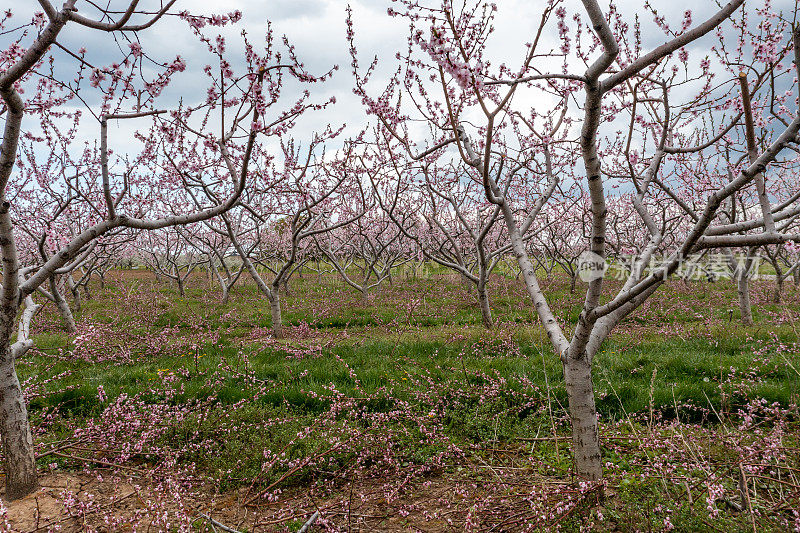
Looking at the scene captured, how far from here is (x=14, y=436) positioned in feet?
11.8

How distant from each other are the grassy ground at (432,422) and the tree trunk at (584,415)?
0.73 feet

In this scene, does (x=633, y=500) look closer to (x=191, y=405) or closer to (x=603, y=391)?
(x=603, y=391)

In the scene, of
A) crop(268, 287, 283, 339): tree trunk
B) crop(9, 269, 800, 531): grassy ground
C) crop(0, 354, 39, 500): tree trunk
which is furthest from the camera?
crop(268, 287, 283, 339): tree trunk

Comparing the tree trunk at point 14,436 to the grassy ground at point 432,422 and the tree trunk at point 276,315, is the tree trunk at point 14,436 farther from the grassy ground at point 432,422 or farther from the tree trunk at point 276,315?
the tree trunk at point 276,315

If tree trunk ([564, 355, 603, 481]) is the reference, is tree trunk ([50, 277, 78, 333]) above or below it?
above

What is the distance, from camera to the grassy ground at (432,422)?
3.36 metres

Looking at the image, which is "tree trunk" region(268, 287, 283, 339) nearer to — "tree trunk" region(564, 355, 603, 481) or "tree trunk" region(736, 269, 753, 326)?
"tree trunk" region(564, 355, 603, 481)

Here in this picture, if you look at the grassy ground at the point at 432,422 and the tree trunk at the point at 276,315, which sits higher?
the tree trunk at the point at 276,315

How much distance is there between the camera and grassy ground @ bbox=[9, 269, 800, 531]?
11.0 feet

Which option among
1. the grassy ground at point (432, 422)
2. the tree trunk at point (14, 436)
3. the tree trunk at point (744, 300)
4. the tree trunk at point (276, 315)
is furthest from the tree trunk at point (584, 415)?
the tree trunk at point (744, 300)

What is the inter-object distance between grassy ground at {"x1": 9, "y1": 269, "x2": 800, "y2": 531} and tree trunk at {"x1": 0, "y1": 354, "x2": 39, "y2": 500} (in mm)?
412

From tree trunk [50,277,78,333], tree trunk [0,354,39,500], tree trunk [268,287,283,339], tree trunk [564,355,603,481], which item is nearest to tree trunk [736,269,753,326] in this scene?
tree trunk [564,355,603,481]

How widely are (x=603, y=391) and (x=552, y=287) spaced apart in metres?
12.2

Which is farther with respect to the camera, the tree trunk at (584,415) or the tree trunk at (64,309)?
the tree trunk at (64,309)
